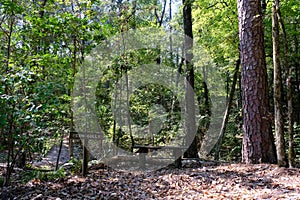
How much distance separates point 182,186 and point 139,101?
6220mm

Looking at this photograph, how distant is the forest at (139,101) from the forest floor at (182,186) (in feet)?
0.05

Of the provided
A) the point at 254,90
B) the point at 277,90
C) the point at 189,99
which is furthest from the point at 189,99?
the point at 277,90

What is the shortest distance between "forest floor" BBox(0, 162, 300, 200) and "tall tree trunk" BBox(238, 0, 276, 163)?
341 millimetres

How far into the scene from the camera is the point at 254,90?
4.13 meters

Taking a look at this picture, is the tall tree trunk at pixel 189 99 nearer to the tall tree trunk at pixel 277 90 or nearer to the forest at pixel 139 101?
the forest at pixel 139 101

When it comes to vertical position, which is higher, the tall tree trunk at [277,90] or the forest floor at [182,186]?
the tall tree trunk at [277,90]

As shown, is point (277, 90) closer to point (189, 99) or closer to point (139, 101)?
point (189, 99)

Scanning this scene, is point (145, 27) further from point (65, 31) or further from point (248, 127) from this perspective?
point (248, 127)

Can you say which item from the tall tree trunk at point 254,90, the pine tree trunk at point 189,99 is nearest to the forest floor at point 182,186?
the tall tree trunk at point 254,90

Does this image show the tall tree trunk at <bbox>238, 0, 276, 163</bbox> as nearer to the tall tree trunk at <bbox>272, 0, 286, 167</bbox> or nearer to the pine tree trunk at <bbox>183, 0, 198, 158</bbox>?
the tall tree trunk at <bbox>272, 0, 286, 167</bbox>

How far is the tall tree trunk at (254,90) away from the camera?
160 inches

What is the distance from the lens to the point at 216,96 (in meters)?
13.2

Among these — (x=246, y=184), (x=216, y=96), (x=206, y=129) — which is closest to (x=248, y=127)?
(x=246, y=184)

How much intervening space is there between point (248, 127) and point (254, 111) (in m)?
0.28
